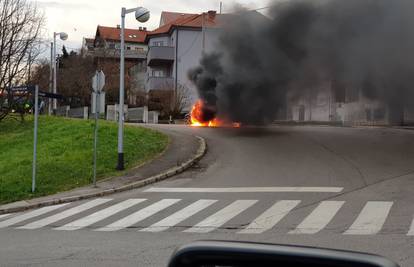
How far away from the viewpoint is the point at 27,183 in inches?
707

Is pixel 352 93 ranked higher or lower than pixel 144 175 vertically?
higher

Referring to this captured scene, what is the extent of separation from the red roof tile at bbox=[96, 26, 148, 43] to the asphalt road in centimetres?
7972

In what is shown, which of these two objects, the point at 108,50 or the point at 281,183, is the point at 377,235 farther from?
the point at 108,50

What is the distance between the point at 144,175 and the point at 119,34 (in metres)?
85.0

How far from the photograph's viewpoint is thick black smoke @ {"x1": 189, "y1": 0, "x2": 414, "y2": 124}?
22.8 meters

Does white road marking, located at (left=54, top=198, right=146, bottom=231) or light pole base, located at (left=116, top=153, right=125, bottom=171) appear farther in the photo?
light pole base, located at (left=116, top=153, right=125, bottom=171)

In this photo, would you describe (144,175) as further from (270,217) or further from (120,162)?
(270,217)

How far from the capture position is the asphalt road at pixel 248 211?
9.19 m

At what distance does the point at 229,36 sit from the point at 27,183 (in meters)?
14.2

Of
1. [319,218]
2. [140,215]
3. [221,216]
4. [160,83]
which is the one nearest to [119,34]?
[160,83]

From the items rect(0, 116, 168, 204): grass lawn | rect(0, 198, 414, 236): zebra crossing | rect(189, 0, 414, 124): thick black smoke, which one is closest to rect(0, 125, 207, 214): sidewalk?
rect(0, 116, 168, 204): grass lawn

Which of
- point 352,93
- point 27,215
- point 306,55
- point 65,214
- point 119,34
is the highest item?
point 119,34

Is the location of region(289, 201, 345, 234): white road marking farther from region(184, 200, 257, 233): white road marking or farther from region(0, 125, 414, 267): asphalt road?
region(184, 200, 257, 233): white road marking

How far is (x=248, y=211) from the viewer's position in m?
12.9
